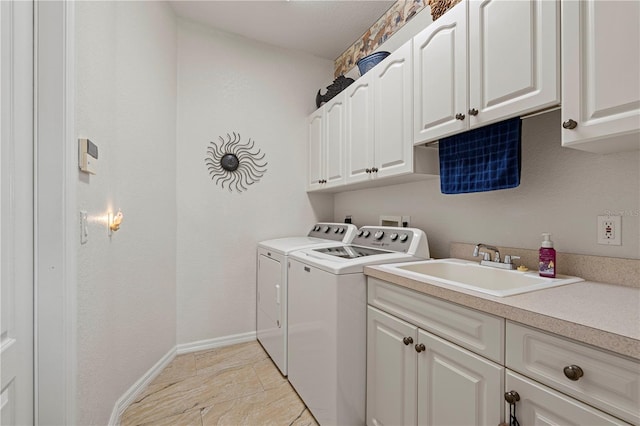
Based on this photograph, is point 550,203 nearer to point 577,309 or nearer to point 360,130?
point 577,309

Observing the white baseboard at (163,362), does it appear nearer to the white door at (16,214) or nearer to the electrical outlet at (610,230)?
the white door at (16,214)

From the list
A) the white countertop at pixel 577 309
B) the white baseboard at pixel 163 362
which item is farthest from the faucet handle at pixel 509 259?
the white baseboard at pixel 163 362

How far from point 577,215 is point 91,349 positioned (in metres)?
2.18

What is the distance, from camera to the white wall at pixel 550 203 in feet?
3.73

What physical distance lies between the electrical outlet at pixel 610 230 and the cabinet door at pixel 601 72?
0.30 meters

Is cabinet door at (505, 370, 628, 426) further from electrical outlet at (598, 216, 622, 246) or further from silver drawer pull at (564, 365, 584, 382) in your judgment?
electrical outlet at (598, 216, 622, 246)

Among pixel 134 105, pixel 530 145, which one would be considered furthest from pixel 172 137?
pixel 530 145

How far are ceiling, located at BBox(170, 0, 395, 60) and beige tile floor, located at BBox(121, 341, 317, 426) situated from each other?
9.28 ft

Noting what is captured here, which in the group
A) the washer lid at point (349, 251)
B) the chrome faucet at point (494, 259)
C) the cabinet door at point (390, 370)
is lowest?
the cabinet door at point (390, 370)

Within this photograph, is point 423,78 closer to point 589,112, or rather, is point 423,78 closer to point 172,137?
point 589,112

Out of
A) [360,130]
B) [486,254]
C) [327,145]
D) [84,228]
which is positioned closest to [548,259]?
[486,254]

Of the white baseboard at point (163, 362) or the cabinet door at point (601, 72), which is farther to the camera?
the white baseboard at point (163, 362)

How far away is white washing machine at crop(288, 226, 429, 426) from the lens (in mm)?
1484

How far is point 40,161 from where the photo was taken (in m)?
0.98
